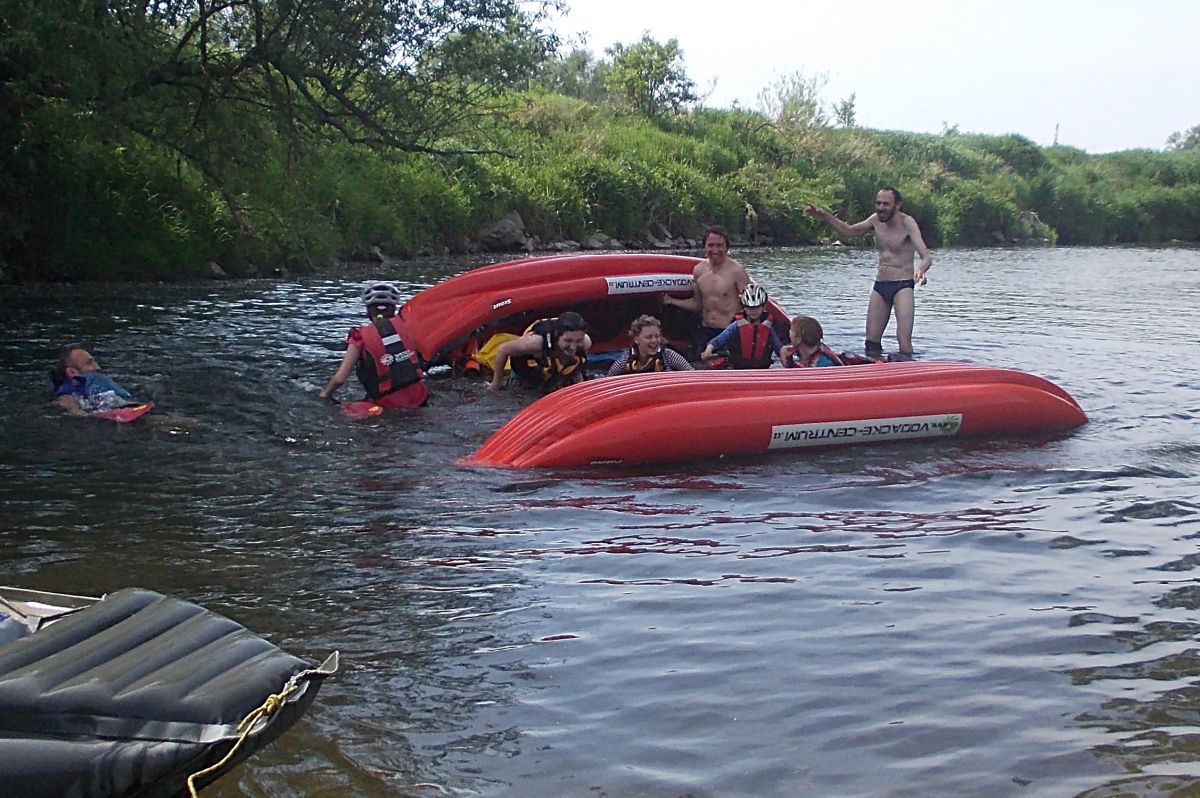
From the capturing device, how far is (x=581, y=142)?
89.2ft

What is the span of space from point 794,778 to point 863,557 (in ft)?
6.50

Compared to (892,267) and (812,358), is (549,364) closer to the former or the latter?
(812,358)

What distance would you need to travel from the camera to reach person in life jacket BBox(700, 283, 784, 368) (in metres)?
8.48

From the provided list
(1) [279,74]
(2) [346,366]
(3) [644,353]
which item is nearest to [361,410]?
(2) [346,366]

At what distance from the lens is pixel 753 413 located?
6789mm

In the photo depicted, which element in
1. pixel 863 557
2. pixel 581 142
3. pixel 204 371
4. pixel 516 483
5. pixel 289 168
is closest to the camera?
pixel 863 557

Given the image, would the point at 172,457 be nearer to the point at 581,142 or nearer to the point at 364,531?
the point at 364,531

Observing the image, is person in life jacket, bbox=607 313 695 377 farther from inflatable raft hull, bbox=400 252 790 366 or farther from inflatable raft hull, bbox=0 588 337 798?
inflatable raft hull, bbox=0 588 337 798

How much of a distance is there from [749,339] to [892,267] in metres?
2.56

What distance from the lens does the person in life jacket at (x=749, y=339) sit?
27.8 feet

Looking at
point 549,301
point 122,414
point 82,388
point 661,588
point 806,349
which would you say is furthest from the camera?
point 549,301

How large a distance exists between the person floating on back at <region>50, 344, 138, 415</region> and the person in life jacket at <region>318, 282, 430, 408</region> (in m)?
1.31

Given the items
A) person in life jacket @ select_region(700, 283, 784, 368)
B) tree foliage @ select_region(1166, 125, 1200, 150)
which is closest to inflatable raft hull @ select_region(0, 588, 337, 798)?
person in life jacket @ select_region(700, 283, 784, 368)

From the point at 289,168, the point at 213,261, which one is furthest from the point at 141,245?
the point at 289,168
